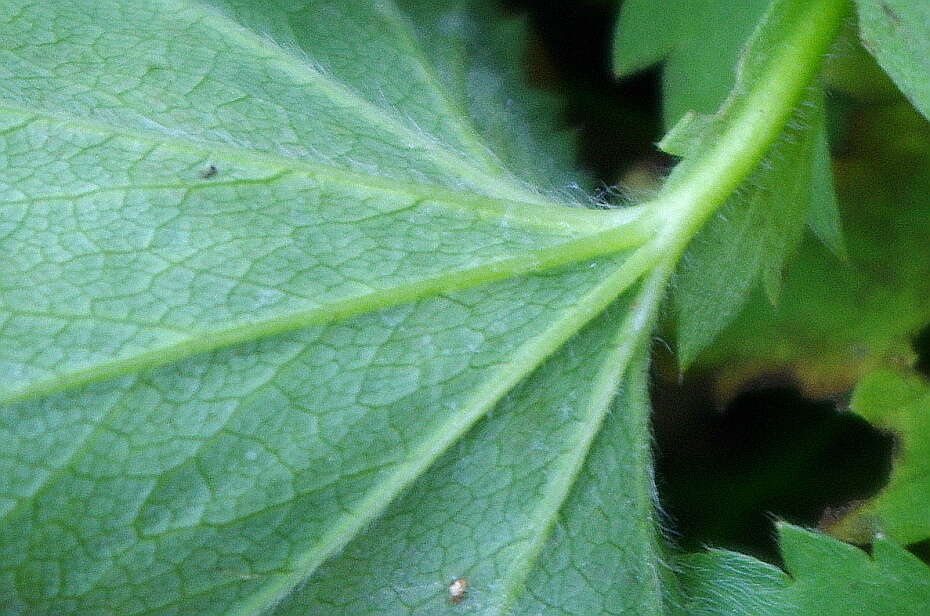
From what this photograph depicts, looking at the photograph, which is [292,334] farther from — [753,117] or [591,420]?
[753,117]

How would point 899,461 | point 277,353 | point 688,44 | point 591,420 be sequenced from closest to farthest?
1. point 277,353
2. point 591,420
3. point 899,461
4. point 688,44

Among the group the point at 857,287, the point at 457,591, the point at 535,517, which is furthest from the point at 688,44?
the point at 457,591

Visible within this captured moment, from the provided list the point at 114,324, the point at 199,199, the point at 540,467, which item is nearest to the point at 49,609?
the point at 114,324

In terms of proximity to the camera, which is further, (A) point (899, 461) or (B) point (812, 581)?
(A) point (899, 461)

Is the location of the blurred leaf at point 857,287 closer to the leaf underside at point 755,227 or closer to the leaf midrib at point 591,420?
the leaf underside at point 755,227

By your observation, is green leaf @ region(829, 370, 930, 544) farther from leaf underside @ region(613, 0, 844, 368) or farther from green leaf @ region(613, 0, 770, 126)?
green leaf @ region(613, 0, 770, 126)

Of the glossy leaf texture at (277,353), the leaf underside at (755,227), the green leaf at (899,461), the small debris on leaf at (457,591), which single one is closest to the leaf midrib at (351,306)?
the glossy leaf texture at (277,353)

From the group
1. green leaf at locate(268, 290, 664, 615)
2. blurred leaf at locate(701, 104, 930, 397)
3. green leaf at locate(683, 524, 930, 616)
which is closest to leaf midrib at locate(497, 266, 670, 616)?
green leaf at locate(268, 290, 664, 615)
